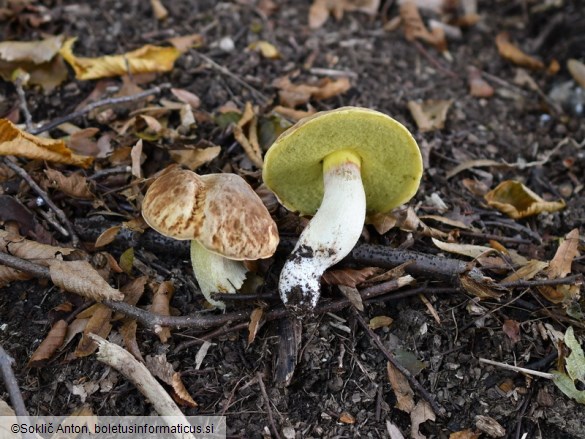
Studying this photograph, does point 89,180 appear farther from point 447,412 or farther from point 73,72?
point 447,412

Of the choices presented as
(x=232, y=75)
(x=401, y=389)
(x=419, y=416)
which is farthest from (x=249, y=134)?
(x=419, y=416)

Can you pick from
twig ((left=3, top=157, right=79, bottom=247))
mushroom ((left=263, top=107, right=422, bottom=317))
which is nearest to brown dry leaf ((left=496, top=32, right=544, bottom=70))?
mushroom ((left=263, top=107, right=422, bottom=317))

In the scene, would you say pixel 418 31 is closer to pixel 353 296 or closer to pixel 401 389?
pixel 353 296

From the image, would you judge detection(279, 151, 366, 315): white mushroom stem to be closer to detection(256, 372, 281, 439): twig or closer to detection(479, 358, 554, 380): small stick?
detection(256, 372, 281, 439): twig

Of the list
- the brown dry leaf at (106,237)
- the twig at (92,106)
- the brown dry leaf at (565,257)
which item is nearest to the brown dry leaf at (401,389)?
the brown dry leaf at (565,257)

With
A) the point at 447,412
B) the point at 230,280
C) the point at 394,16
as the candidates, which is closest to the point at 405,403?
the point at 447,412
